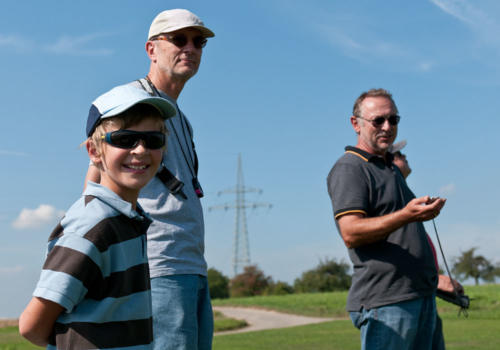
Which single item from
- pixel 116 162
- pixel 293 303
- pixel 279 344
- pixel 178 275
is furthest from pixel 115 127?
pixel 293 303

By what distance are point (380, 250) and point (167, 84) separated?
1.57 meters

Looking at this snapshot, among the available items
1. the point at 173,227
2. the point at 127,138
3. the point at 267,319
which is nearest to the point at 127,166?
the point at 127,138

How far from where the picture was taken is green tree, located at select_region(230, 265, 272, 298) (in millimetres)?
64750

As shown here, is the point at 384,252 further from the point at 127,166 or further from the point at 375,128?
the point at 127,166

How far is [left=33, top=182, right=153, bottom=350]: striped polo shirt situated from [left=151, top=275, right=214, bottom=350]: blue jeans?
0.74 meters

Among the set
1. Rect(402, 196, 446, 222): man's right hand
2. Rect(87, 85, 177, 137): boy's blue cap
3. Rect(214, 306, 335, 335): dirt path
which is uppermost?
Rect(87, 85, 177, 137): boy's blue cap

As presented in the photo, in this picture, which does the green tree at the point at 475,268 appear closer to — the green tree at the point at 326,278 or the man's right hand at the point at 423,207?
the green tree at the point at 326,278

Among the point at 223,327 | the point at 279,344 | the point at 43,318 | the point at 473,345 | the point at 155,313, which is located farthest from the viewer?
the point at 223,327

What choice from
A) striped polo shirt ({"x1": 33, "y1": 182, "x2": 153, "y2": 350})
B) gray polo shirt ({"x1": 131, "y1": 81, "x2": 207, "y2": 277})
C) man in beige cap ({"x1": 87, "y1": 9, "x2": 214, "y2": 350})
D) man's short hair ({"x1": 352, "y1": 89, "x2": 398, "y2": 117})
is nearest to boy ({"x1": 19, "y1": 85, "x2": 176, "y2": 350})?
striped polo shirt ({"x1": 33, "y1": 182, "x2": 153, "y2": 350})

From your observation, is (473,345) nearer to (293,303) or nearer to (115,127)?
(115,127)

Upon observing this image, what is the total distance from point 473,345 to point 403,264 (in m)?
10.6

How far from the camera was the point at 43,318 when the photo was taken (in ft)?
6.77

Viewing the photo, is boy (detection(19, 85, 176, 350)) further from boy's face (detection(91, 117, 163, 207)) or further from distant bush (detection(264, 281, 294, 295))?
distant bush (detection(264, 281, 294, 295))

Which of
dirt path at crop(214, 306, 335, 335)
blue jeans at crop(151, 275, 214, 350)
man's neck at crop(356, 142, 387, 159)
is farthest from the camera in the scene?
dirt path at crop(214, 306, 335, 335)
